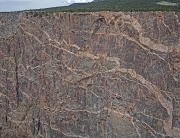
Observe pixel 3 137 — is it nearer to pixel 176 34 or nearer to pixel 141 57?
pixel 141 57

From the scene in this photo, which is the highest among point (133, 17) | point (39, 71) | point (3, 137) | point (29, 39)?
point (133, 17)

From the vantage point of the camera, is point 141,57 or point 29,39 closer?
point 141,57

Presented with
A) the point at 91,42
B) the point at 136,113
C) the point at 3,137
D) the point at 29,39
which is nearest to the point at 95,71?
the point at 91,42

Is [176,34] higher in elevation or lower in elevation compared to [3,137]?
higher

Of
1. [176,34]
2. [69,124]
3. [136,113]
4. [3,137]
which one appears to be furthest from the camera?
[3,137]

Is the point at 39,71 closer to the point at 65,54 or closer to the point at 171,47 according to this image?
the point at 65,54

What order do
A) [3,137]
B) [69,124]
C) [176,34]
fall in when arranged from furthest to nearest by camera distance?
1. [3,137]
2. [69,124]
3. [176,34]

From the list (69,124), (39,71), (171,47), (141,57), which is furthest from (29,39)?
(171,47)
